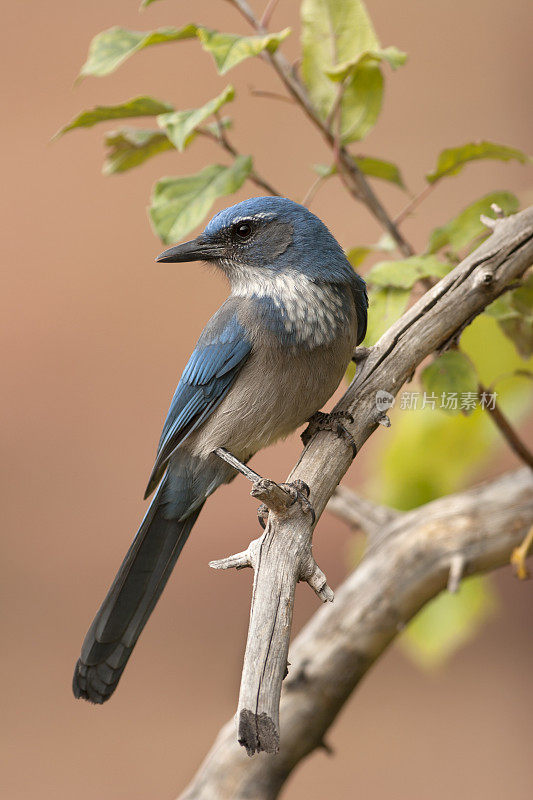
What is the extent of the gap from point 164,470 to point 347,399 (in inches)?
21.4

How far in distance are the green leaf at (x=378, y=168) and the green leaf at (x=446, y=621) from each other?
1158 millimetres

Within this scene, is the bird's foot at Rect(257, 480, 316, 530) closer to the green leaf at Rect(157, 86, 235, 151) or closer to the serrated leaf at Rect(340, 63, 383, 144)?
the green leaf at Rect(157, 86, 235, 151)

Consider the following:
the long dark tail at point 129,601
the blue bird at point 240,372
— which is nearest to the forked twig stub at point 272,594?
the blue bird at point 240,372

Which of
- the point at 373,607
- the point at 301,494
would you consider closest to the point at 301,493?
the point at 301,494

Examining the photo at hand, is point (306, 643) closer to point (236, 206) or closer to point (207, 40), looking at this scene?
point (236, 206)

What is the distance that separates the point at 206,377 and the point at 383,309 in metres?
0.46

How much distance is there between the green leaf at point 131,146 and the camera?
6.57 feet

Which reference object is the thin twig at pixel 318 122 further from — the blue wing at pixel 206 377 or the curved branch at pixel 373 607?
the curved branch at pixel 373 607

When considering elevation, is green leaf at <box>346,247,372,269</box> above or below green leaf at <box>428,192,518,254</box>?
above

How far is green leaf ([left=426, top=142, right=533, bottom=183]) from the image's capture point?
195 centimetres

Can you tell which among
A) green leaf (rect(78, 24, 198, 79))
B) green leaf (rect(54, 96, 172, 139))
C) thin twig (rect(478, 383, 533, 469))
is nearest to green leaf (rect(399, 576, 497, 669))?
thin twig (rect(478, 383, 533, 469))

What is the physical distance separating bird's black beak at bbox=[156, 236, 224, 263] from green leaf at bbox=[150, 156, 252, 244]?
18 cm

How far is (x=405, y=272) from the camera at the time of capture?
180 centimetres

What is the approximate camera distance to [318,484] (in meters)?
1.69
